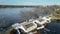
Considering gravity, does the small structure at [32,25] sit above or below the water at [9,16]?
below

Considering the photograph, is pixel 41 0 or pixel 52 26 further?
pixel 41 0

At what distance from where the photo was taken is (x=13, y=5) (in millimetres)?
1501

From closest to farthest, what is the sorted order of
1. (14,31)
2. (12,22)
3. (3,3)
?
(14,31) < (12,22) < (3,3)

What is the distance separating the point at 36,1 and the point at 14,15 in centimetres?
31

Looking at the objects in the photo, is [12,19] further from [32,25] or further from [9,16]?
[32,25]

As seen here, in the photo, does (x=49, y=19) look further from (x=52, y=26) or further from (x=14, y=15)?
(x=14, y=15)

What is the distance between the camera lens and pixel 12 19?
54.5 inches

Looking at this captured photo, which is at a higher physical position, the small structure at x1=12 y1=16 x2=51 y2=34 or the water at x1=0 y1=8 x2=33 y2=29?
→ the water at x1=0 y1=8 x2=33 y2=29

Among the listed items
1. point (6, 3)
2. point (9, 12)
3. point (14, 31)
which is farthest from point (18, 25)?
point (6, 3)

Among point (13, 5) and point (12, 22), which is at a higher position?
point (13, 5)

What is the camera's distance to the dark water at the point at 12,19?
133cm

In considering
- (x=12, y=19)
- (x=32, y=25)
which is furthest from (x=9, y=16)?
(x=32, y=25)

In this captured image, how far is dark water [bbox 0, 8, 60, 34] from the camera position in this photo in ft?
4.37

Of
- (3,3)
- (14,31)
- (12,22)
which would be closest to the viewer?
(14,31)
